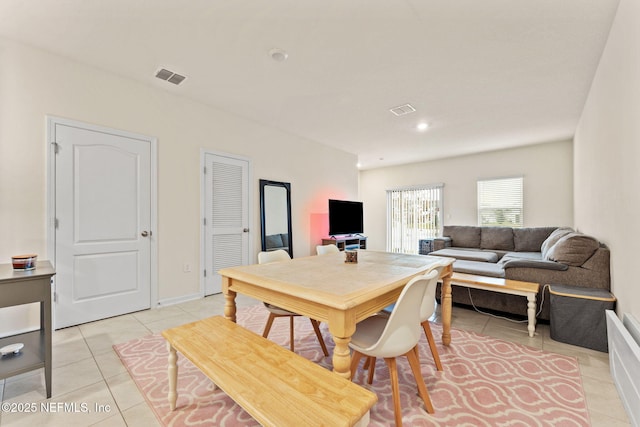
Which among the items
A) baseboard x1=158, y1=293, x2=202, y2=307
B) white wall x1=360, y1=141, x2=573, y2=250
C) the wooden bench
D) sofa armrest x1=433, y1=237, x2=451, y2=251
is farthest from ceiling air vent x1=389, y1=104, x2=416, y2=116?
baseboard x1=158, y1=293, x2=202, y2=307

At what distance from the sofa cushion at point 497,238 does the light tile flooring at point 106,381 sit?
8.92 feet

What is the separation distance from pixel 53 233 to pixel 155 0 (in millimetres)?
2246

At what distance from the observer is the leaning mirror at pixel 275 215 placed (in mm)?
4359

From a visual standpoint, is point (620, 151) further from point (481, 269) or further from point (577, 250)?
point (481, 269)

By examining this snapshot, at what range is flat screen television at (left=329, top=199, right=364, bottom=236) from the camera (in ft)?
17.7

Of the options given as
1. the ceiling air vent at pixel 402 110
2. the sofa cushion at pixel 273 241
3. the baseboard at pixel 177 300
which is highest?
the ceiling air vent at pixel 402 110

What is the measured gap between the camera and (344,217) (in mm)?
5656

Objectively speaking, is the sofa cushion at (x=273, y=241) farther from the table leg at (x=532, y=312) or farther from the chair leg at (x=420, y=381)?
the table leg at (x=532, y=312)

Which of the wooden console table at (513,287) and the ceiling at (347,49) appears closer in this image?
the ceiling at (347,49)

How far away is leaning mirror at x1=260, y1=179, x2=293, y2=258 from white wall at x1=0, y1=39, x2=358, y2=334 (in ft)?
0.39

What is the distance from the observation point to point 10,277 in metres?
1.52

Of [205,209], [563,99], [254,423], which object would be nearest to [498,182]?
[563,99]

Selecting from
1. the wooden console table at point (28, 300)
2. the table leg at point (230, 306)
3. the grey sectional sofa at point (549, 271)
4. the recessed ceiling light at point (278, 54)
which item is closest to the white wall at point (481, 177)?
the grey sectional sofa at point (549, 271)

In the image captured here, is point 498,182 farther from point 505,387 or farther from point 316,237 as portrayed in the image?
point 505,387
